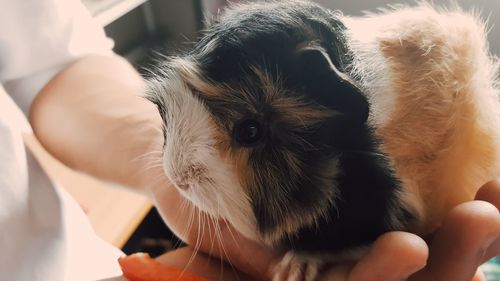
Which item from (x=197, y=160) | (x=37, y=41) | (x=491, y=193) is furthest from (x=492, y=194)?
(x=37, y=41)

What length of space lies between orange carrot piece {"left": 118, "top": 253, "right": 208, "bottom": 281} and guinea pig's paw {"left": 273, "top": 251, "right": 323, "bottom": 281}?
0.08 metres

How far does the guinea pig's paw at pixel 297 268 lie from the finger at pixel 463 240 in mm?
104

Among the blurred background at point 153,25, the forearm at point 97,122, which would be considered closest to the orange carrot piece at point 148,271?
the forearm at point 97,122

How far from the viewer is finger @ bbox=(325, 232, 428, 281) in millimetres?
384

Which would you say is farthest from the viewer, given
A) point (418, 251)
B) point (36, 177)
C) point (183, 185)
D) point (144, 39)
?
point (144, 39)

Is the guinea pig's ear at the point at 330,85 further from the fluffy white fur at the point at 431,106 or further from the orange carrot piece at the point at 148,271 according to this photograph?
the orange carrot piece at the point at 148,271

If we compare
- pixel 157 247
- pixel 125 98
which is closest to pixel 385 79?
pixel 125 98

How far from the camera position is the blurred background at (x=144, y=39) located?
125 centimetres

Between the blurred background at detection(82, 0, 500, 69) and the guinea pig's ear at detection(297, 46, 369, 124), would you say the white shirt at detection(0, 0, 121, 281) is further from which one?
the blurred background at detection(82, 0, 500, 69)

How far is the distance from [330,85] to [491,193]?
0.62 ft

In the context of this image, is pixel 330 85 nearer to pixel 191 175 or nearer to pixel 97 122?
pixel 191 175

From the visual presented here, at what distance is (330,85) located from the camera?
0.43m

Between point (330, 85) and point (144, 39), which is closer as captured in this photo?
point (330, 85)

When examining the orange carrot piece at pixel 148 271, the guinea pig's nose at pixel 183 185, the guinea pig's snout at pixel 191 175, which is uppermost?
the guinea pig's snout at pixel 191 175
